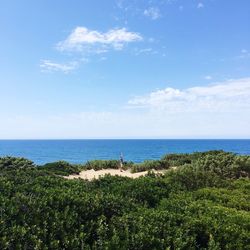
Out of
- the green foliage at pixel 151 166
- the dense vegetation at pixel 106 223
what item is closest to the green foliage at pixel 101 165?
the green foliage at pixel 151 166

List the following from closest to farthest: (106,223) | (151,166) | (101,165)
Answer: (106,223)
(151,166)
(101,165)

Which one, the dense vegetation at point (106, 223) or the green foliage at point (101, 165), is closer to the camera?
the dense vegetation at point (106, 223)

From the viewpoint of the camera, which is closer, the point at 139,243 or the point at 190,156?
the point at 139,243

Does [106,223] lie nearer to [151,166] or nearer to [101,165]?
[151,166]

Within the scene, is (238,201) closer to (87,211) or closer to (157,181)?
(157,181)

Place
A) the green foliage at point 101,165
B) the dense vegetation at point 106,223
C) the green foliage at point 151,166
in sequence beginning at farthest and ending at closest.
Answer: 1. the green foliage at point 101,165
2. the green foliage at point 151,166
3. the dense vegetation at point 106,223

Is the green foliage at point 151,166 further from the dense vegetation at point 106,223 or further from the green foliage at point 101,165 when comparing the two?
the dense vegetation at point 106,223

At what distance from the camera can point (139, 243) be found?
5758 millimetres

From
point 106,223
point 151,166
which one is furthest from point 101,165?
point 106,223

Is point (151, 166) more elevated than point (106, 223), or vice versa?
point (106, 223)

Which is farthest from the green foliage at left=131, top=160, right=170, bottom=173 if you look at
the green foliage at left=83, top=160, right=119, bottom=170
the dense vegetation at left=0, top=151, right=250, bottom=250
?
the dense vegetation at left=0, top=151, right=250, bottom=250

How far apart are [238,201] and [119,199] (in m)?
4.20

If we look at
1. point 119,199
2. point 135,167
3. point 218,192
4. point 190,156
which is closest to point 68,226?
point 119,199

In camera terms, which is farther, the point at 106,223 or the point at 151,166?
the point at 151,166
